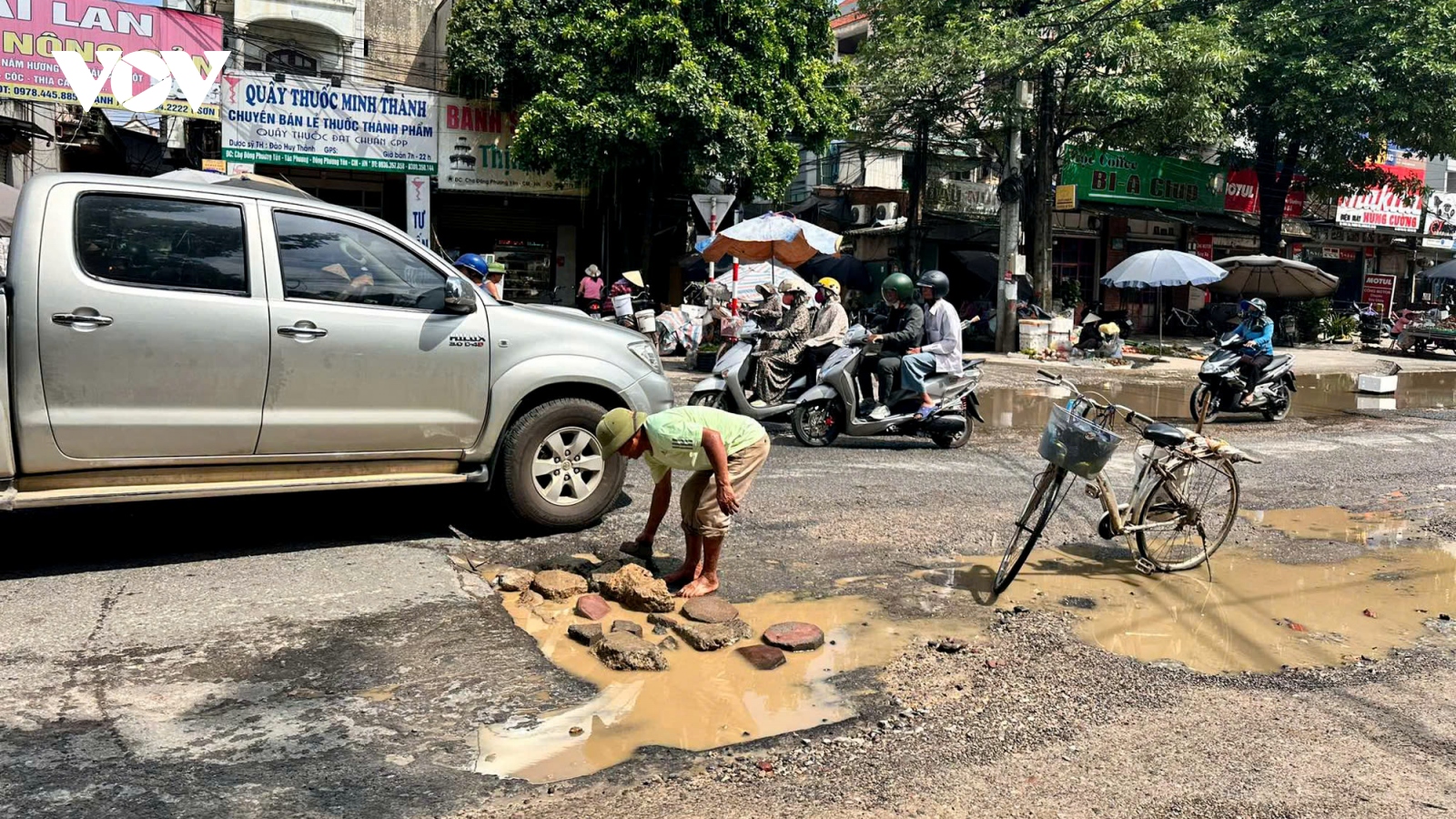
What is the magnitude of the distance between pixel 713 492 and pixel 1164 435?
247cm

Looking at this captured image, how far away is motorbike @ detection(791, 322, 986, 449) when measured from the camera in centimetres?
958

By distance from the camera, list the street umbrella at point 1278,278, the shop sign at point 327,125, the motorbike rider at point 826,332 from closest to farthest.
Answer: the motorbike rider at point 826,332
the shop sign at point 327,125
the street umbrella at point 1278,278

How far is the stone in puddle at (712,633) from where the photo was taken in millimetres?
4477

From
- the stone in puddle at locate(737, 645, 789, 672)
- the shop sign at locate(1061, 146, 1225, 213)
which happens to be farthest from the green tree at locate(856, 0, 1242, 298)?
the stone in puddle at locate(737, 645, 789, 672)

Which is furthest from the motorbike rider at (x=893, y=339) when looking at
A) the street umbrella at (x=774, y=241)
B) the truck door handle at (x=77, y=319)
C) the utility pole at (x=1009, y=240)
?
the utility pole at (x=1009, y=240)

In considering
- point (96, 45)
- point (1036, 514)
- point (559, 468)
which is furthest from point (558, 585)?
point (96, 45)

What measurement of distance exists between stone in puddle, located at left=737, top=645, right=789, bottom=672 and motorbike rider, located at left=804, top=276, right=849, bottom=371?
5993 mm

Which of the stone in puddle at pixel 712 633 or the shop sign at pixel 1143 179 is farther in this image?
the shop sign at pixel 1143 179

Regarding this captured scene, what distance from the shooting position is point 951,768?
3.46m

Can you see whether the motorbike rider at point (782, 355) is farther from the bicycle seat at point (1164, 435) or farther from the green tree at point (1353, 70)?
the green tree at point (1353, 70)

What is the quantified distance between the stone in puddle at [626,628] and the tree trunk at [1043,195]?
1875 centimetres

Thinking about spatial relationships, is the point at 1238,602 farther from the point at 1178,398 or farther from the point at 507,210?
the point at 507,210

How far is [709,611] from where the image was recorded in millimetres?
4785

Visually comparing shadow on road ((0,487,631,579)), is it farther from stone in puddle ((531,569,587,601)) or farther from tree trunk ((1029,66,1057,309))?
tree trunk ((1029,66,1057,309))
